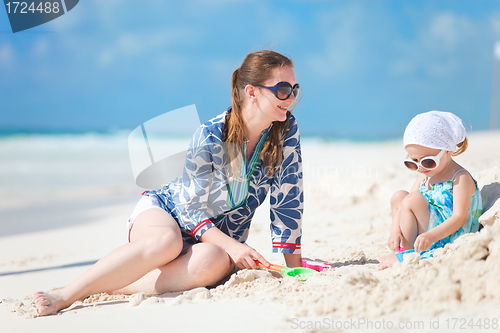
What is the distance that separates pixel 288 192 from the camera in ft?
8.23

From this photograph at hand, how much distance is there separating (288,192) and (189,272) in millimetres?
809

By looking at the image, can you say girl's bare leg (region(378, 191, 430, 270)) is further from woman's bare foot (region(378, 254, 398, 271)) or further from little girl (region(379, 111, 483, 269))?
woman's bare foot (region(378, 254, 398, 271))

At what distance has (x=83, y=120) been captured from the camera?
22.6m

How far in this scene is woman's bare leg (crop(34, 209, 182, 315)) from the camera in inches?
75.8

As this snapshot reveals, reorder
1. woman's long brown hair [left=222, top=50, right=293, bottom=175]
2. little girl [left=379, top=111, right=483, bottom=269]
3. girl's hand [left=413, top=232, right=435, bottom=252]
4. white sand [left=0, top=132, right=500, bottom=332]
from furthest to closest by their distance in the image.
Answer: woman's long brown hair [left=222, top=50, right=293, bottom=175] < little girl [left=379, top=111, right=483, bottom=269] < girl's hand [left=413, top=232, right=435, bottom=252] < white sand [left=0, top=132, right=500, bottom=332]

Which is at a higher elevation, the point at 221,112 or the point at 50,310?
the point at 221,112

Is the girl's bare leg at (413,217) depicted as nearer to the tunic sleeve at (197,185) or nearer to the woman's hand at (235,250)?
the woman's hand at (235,250)

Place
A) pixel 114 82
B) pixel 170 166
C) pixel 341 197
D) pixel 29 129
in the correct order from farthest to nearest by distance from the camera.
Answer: pixel 114 82 → pixel 29 129 → pixel 341 197 → pixel 170 166

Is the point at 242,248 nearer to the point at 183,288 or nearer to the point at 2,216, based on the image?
the point at 183,288

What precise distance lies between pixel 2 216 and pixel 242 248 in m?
5.66

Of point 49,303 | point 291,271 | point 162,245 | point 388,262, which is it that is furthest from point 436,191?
Answer: point 49,303

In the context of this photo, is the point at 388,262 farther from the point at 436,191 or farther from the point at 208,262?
the point at 208,262

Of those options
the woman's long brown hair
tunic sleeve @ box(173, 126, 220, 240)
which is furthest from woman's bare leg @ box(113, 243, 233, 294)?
the woman's long brown hair

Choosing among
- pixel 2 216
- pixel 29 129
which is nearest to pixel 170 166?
pixel 2 216
